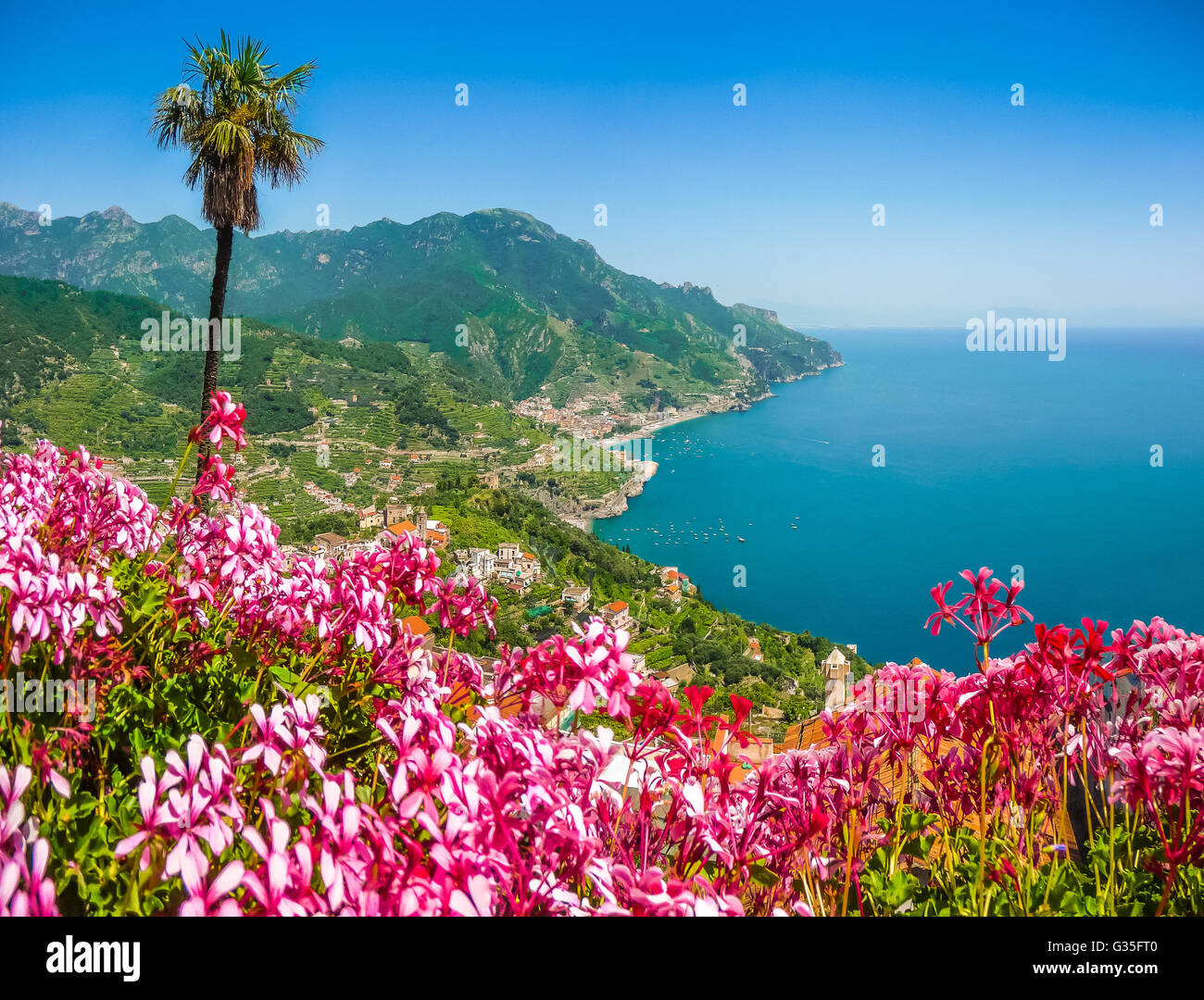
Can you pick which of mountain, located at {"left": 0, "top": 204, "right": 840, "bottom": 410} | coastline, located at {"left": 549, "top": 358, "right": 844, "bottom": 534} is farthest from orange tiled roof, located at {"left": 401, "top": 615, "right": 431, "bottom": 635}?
mountain, located at {"left": 0, "top": 204, "right": 840, "bottom": 410}

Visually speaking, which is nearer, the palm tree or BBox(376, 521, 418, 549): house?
BBox(376, 521, 418, 549): house

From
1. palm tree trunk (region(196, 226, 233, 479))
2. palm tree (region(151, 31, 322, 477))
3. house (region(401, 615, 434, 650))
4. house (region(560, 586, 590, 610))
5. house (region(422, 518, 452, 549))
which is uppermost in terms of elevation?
palm tree (region(151, 31, 322, 477))

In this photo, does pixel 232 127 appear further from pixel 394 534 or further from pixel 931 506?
pixel 931 506

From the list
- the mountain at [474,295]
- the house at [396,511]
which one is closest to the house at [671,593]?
the house at [396,511]

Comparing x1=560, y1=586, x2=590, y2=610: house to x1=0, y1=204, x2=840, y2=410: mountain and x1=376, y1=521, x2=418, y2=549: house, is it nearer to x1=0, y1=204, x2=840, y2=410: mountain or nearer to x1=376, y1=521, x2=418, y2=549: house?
x1=376, y1=521, x2=418, y2=549: house

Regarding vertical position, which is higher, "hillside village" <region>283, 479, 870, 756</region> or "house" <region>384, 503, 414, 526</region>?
"house" <region>384, 503, 414, 526</region>
